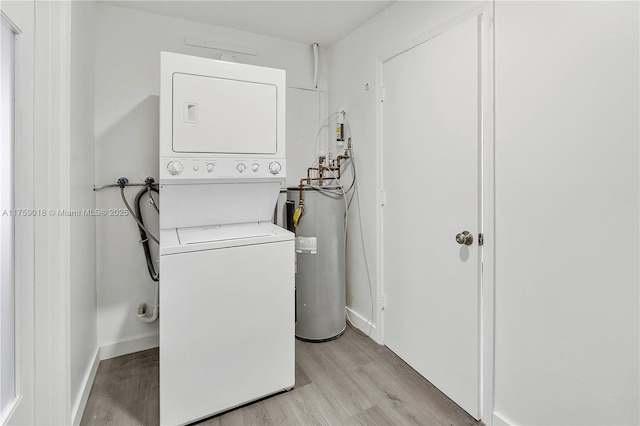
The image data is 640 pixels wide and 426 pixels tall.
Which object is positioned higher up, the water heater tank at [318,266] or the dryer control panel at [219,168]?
the dryer control panel at [219,168]

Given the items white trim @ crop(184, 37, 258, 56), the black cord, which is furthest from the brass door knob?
white trim @ crop(184, 37, 258, 56)

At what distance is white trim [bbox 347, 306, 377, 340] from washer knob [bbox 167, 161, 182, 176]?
1.73 meters

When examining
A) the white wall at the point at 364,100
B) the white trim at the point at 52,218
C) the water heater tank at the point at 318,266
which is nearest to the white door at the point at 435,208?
the white wall at the point at 364,100

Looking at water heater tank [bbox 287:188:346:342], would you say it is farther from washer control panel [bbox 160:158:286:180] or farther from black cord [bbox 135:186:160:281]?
black cord [bbox 135:186:160:281]

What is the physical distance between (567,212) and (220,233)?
5.24 feet

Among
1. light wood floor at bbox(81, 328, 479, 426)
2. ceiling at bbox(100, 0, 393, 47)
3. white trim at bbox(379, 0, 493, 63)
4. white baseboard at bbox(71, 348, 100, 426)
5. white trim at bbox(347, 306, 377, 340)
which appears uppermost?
ceiling at bbox(100, 0, 393, 47)

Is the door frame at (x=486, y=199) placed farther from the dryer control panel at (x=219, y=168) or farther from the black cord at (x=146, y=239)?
the black cord at (x=146, y=239)

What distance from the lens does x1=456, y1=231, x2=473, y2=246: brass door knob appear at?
1581 mm

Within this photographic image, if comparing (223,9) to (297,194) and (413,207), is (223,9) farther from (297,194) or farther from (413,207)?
(413,207)

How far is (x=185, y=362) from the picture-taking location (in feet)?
4.95

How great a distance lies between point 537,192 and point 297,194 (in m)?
1.55

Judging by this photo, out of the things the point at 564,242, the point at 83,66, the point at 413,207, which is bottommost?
the point at 564,242

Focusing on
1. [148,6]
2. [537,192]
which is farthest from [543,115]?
[148,6]

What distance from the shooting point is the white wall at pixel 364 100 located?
200 cm
